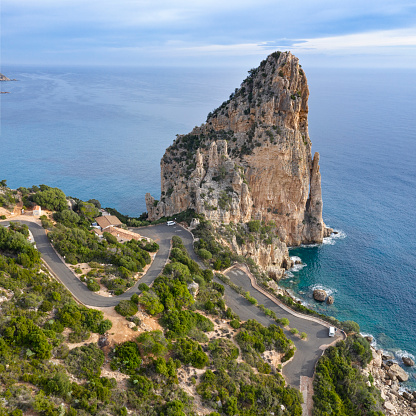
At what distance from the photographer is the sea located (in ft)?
164

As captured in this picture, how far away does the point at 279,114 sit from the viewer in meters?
55.8

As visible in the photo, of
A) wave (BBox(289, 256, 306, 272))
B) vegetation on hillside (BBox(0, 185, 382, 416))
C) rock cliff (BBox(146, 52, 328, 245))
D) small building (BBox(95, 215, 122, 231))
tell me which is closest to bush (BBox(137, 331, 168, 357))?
vegetation on hillside (BBox(0, 185, 382, 416))

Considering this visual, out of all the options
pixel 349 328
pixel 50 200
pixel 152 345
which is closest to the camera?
pixel 152 345

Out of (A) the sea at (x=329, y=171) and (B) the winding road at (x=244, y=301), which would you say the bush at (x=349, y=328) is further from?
(A) the sea at (x=329, y=171)

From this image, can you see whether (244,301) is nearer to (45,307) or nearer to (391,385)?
(391,385)

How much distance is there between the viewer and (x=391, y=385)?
1393 inches

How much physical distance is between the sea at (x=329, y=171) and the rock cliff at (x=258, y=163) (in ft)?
33.9

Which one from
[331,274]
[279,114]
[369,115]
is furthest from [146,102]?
[331,274]

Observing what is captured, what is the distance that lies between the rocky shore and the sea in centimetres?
223

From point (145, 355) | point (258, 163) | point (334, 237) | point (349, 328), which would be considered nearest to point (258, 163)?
point (258, 163)

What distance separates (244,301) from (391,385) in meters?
18.2

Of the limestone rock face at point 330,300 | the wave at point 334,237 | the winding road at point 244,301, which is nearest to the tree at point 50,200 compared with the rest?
the winding road at point 244,301

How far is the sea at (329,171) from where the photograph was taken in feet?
164

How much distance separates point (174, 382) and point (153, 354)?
2609 mm
